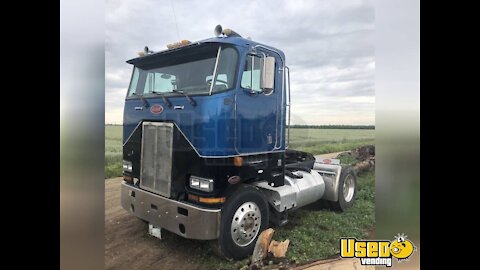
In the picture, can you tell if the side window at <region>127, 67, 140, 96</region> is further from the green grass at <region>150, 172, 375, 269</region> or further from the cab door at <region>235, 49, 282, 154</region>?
the green grass at <region>150, 172, 375, 269</region>

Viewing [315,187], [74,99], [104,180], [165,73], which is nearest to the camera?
[74,99]

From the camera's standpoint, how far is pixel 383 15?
275cm

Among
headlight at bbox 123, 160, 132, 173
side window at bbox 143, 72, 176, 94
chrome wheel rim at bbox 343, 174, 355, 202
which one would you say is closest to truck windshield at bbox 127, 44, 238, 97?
side window at bbox 143, 72, 176, 94

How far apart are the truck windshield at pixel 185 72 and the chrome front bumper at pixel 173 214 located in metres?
1.13

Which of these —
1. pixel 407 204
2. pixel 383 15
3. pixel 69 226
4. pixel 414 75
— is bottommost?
pixel 69 226

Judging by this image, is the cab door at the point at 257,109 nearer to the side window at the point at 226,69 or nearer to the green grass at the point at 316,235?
the side window at the point at 226,69

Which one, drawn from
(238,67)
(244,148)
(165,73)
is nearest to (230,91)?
(238,67)

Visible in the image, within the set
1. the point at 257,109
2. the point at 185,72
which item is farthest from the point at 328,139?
the point at 185,72

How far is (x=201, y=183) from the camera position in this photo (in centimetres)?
281

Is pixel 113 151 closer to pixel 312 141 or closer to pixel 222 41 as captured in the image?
pixel 222 41

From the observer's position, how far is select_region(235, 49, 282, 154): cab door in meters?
2.93

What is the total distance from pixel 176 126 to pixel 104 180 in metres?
0.85

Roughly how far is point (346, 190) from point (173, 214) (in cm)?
255

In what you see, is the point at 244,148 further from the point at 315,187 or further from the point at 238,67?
the point at 315,187
